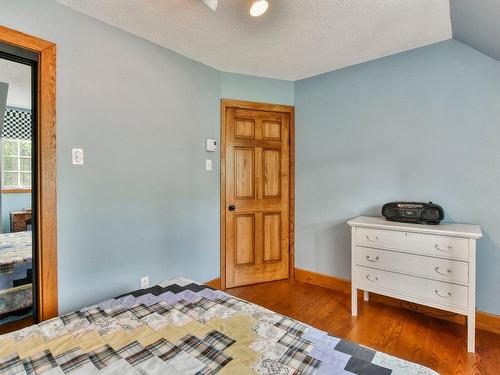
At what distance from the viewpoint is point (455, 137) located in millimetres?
2299

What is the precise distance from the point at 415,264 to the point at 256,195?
5.36ft

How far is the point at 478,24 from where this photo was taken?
184cm

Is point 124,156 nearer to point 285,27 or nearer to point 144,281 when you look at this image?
point 144,281

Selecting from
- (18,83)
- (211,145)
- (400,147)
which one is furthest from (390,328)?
(18,83)

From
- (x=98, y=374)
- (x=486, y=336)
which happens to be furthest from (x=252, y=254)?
(x=98, y=374)

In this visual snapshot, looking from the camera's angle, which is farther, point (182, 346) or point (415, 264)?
point (415, 264)

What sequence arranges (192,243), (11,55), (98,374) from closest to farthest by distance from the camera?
(98,374), (11,55), (192,243)

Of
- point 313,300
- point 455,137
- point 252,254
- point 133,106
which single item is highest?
point 133,106

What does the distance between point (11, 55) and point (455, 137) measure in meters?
3.19

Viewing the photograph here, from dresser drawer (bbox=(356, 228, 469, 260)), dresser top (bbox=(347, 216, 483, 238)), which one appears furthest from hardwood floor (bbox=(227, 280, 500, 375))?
dresser top (bbox=(347, 216, 483, 238))

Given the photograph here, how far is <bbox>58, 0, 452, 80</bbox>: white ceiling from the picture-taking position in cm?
183

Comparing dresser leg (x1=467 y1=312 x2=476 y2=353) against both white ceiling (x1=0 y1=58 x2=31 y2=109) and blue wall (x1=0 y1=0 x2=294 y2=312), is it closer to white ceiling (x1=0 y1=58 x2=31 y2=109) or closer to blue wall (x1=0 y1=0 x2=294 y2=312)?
blue wall (x1=0 y1=0 x2=294 y2=312)

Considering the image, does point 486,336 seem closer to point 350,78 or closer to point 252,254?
point 252,254

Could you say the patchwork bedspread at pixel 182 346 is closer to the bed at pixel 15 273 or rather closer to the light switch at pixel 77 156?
the bed at pixel 15 273
